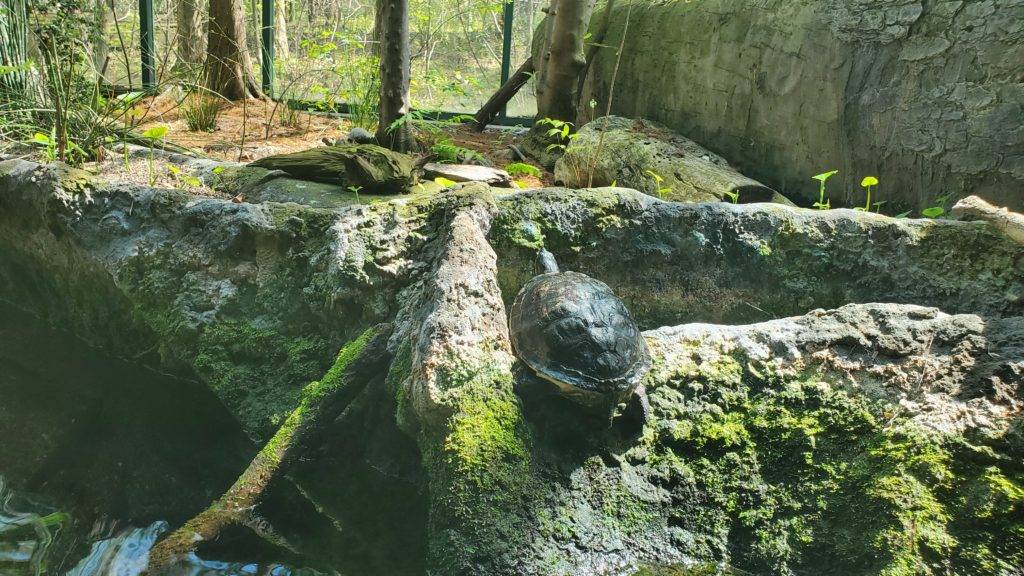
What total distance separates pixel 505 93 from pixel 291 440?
671 centimetres

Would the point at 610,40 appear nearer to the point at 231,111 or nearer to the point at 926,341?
the point at 231,111

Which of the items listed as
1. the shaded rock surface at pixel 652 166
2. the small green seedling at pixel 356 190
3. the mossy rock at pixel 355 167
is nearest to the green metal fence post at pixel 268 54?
the mossy rock at pixel 355 167

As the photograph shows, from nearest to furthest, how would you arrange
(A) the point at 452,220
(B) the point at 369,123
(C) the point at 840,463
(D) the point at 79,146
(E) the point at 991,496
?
(E) the point at 991,496 → (C) the point at 840,463 → (A) the point at 452,220 → (D) the point at 79,146 → (B) the point at 369,123

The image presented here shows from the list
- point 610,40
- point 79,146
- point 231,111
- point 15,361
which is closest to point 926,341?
point 15,361

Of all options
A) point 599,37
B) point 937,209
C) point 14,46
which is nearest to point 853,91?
point 937,209

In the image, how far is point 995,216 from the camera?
10.5 ft

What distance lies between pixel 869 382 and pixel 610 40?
5772mm

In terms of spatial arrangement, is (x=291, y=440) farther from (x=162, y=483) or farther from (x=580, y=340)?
(x=580, y=340)

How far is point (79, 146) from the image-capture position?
192 inches

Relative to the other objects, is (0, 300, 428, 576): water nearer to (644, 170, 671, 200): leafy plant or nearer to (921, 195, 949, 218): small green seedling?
(644, 170, 671, 200): leafy plant

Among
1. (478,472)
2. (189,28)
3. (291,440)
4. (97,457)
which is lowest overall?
(97,457)

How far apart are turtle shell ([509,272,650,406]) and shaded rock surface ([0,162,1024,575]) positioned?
0.11 metres

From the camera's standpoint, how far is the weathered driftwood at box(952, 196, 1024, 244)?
3.11 meters

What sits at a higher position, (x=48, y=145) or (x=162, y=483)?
(x=48, y=145)
